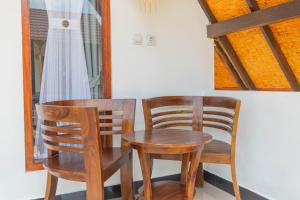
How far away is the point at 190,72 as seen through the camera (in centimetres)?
283

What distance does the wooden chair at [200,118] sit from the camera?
213cm

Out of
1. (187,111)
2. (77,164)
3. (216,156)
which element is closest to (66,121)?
(77,164)

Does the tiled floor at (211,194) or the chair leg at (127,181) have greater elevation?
the chair leg at (127,181)

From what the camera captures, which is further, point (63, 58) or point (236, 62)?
point (236, 62)

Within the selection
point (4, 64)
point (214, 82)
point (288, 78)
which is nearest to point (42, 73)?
point (4, 64)

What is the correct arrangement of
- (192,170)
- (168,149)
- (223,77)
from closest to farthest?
1. (168,149)
2. (192,170)
3. (223,77)

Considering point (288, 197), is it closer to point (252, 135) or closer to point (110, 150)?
point (252, 135)

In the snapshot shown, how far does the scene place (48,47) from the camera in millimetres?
2242

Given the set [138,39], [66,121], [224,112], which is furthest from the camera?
[138,39]

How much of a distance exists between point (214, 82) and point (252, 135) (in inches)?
31.8

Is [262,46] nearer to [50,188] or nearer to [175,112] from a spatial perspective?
[175,112]

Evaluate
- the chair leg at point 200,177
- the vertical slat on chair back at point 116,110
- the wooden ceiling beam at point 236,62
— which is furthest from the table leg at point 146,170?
the wooden ceiling beam at point 236,62

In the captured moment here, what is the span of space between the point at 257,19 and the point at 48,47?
170cm

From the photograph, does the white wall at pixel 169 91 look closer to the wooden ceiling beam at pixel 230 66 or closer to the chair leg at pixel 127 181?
the wooden ceiling beam at pixel 230 66
